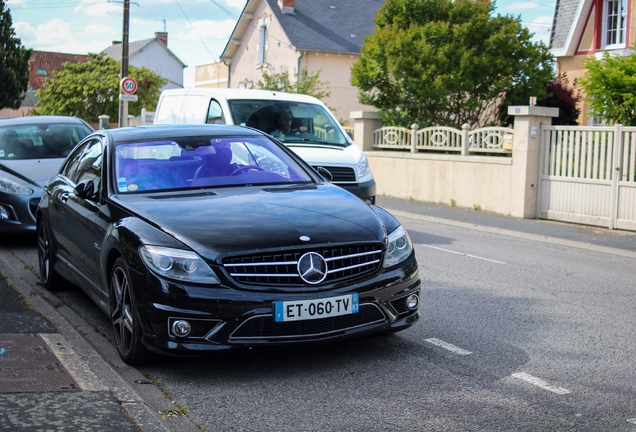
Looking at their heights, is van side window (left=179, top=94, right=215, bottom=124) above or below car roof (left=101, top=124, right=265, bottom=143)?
above

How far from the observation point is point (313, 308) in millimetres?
5320

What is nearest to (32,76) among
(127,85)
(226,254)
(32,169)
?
(127,85)

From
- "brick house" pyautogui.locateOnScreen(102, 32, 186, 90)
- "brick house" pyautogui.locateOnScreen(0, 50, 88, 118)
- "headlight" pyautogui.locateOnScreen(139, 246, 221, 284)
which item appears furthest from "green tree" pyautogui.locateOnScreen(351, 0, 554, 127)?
"brick house" pyautogui.locateOnScreen(0, 50, 88, 118)

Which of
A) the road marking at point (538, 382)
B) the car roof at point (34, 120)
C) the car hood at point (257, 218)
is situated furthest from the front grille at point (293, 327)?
the car roof at point (34, 120)

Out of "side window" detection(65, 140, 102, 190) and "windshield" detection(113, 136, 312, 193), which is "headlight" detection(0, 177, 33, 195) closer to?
"side window" detection(65, 140, 102, 190)

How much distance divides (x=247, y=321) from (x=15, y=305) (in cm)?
308

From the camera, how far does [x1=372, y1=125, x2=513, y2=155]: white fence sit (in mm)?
17984

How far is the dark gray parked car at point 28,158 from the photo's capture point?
36.4 ft

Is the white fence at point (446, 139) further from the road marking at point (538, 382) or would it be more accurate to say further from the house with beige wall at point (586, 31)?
the road marking at point (538, 382)

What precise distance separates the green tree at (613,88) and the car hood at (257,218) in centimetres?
1269

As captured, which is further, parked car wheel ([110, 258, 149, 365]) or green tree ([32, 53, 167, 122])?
green tree ([32, 53, 167, 122])

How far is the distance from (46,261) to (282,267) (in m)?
3.94

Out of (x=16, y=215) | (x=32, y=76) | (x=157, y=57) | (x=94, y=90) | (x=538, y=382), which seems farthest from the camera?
(x=32, y=76)

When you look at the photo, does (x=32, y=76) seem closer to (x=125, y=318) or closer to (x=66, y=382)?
(x=125, y=318)
